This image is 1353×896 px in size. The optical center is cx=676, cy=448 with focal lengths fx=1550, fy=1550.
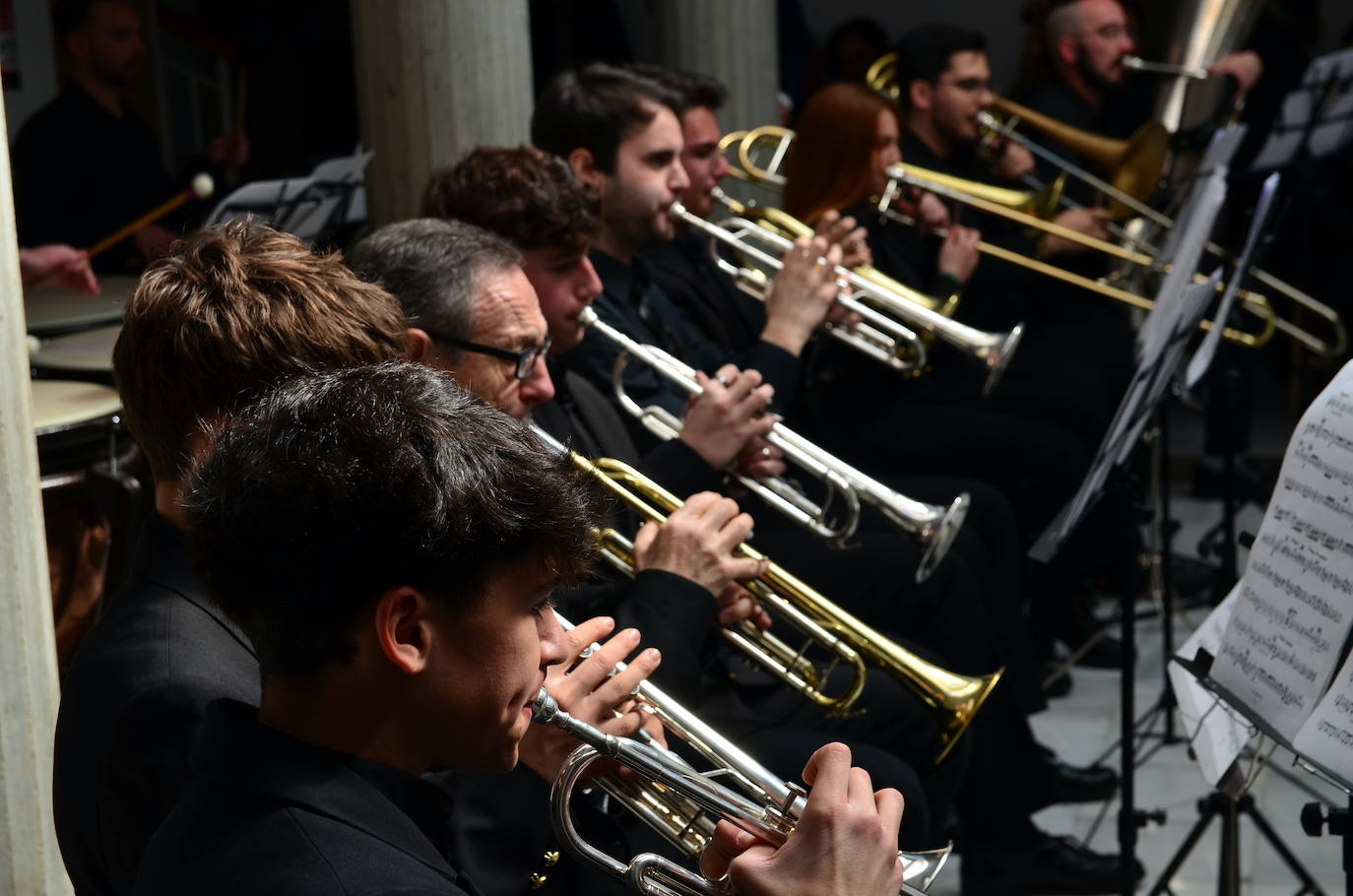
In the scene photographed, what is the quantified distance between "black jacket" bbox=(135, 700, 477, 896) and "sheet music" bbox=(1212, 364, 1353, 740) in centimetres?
103

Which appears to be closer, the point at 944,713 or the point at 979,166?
the point at 944,713

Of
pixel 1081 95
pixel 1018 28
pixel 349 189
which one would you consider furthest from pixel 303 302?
pixel 1018 28

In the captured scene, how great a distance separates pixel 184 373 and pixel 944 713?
1543 mm

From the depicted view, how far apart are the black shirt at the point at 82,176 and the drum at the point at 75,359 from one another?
1331mm

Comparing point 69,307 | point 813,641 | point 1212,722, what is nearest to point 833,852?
point 1212,722

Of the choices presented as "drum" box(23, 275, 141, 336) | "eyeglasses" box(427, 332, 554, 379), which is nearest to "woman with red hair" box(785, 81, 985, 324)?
"drum" box(23, 275, 141, 336)

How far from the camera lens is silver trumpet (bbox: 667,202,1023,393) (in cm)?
407

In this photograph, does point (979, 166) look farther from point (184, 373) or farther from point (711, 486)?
point (184, 373)

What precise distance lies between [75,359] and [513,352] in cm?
136

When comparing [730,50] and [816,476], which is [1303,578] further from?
[730,50]

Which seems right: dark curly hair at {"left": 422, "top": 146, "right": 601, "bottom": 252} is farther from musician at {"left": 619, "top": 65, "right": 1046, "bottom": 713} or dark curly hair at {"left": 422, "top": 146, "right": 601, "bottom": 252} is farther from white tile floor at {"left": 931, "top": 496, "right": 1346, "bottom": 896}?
white tile floor at {"left": 931, "top": 496, "right": 1346, "bottom": 896}

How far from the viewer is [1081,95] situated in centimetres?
629

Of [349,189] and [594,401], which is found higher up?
[349,189]

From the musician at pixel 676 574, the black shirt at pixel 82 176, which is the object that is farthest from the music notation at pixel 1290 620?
the black shirt at pixel 82 176
